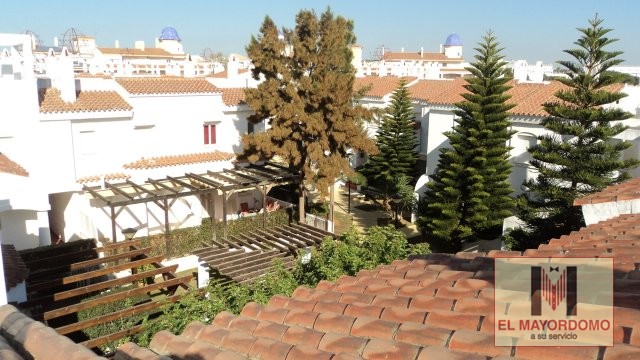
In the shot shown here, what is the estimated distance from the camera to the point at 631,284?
13.3ft

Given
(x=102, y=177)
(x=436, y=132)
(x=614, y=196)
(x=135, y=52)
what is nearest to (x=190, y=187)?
(x=102, y=177)

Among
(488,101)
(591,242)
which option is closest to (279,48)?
(488,101)

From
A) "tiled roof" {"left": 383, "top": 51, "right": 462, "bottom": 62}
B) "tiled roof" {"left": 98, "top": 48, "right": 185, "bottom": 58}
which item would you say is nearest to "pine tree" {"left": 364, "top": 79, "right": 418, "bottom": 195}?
"tiled roof" {"left": 98, "top": 48, "right": 185, "bottom": 58}

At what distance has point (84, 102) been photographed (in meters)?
20.2

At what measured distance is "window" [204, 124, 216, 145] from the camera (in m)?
24.4

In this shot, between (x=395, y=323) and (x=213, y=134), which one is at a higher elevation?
(x=213, y=134)

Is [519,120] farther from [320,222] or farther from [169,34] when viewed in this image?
[169,34]

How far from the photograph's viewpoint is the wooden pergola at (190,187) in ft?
62.7

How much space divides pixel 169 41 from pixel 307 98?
80.1m

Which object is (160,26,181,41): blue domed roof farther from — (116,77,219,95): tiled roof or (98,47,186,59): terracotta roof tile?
(116,77,219,95): tiled roof

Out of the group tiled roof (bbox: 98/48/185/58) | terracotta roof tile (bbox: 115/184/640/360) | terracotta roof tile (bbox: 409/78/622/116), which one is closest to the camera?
terracotta roof tile (bbox: 115/184/640/360)

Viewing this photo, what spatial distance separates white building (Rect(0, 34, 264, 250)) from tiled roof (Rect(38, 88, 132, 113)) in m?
0.04

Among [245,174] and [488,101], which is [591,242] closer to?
[488,101]

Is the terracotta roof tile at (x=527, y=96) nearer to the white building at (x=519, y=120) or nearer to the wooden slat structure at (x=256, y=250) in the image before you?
the white building at (x=519, y=120)
